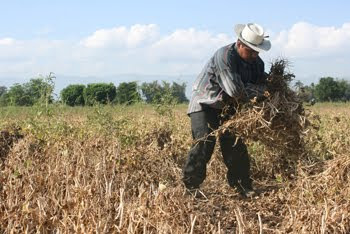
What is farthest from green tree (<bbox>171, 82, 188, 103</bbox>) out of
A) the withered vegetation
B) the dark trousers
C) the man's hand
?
the man's hand

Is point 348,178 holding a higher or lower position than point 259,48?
lower

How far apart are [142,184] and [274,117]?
4.57 feet

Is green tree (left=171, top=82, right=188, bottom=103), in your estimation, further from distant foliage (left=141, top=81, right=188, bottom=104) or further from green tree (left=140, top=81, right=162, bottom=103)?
green tree (left=140, top=81, right=162, bottom=103)

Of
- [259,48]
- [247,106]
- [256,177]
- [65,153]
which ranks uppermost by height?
[259,48]

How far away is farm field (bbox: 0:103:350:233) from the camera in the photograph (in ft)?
10.5

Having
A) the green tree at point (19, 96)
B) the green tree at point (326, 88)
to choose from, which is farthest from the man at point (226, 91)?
the green tree at point (326, 88)

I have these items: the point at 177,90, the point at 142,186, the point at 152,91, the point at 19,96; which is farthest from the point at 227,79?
the point at 177,90

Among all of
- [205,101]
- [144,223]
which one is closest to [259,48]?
[205,101]

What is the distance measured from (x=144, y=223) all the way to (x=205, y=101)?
202 centimetres

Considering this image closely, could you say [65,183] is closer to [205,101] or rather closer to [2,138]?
[205,101]

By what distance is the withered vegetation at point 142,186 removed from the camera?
125 inches

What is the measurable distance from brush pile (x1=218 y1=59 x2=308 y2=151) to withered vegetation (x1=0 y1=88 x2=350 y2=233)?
12.3 inches

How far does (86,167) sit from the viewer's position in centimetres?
425

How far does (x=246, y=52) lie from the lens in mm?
4781
